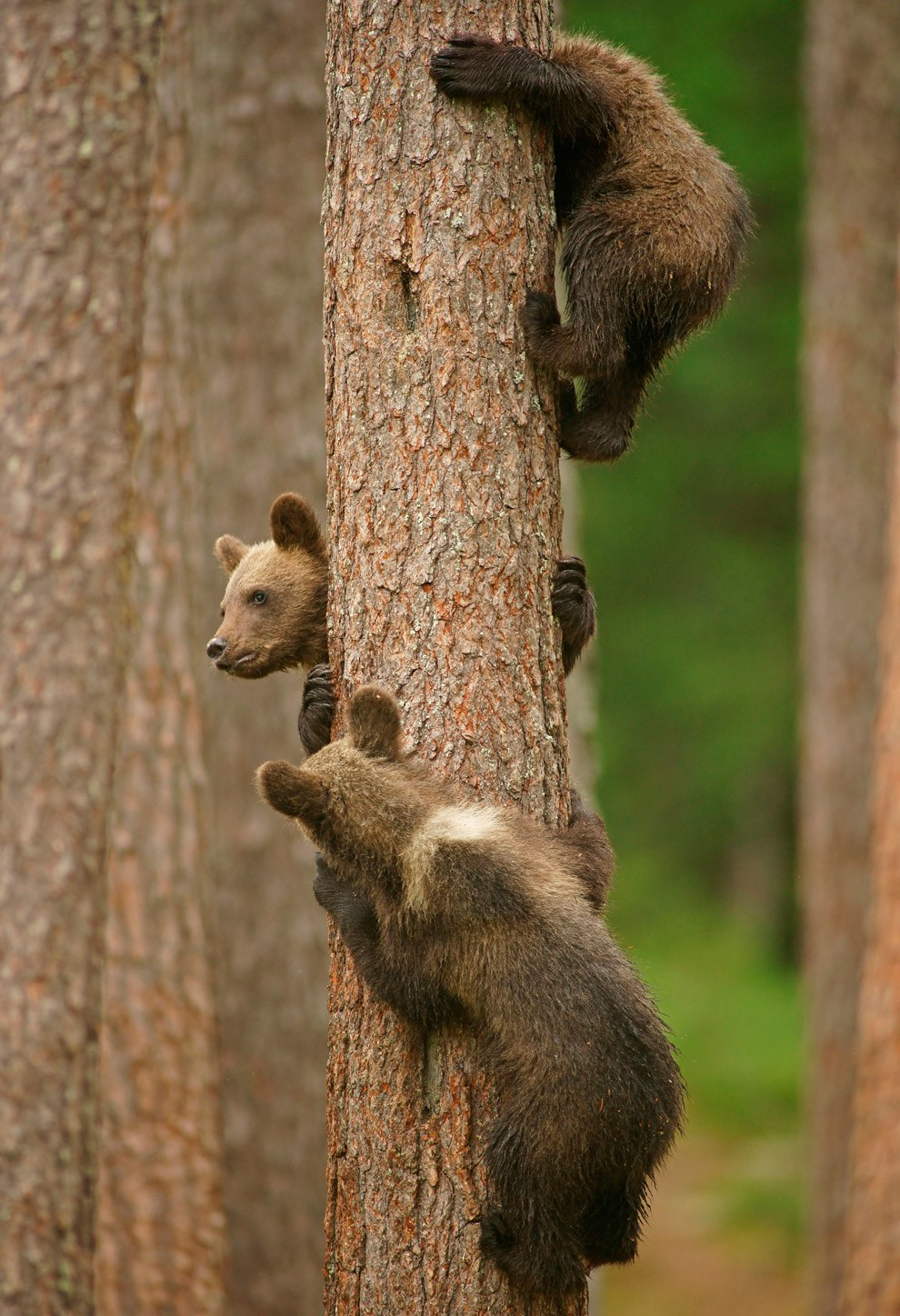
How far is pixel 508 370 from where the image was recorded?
3822mm

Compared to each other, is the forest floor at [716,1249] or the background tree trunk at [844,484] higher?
the background tree trunk at [844,484]

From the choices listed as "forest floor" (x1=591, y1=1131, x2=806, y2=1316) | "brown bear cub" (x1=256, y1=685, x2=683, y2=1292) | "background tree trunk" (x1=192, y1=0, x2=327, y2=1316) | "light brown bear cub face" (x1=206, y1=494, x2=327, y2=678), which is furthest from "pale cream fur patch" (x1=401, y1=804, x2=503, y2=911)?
"forest floor" (x1=591, y1=1131, x2=806, y2=1316)

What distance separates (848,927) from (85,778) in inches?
244

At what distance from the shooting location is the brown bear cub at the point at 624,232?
4086 mm

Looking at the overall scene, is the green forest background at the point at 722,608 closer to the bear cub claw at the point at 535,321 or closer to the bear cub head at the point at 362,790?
the bear cub claw at the point at 535,321

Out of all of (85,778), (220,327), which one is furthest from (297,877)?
(220,327)

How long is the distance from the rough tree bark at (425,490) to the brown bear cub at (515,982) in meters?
0.14

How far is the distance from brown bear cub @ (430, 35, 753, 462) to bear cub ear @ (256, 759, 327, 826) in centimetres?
141

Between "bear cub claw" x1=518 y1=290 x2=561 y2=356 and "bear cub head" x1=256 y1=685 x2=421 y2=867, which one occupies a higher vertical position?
"bear cub claw" x1=518 y1=290 x2=561 y2=356

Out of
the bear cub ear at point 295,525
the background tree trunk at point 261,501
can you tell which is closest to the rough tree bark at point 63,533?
the bear cub ear at point 295,525

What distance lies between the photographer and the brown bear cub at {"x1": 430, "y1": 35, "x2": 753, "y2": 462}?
4086mm

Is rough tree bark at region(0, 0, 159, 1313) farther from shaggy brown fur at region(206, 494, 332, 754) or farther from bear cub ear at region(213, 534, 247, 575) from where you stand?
shaggy brown fur at region(206, 494, 332, 754)

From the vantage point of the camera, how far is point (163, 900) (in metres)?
6.04

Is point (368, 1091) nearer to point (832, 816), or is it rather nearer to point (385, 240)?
point (385, 240)
